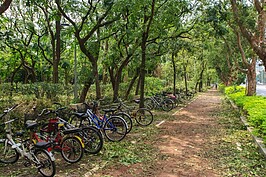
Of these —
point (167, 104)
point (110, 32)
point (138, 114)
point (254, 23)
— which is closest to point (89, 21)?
point (110, 32)

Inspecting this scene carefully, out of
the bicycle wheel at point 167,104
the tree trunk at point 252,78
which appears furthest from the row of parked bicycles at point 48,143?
the tree trunk at point 252,78

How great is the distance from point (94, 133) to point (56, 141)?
0.84 metres

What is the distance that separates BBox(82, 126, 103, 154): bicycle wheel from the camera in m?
5.55

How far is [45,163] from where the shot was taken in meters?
4.38

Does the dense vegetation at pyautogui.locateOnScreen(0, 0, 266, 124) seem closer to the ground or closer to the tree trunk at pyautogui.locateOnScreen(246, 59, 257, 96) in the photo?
the tree trunk at pyautogui.locateOnScreen(246, 59, 257, 96)

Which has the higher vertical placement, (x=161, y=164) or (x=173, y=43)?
(x=173, y=43)

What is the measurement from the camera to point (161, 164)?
16.8 ft

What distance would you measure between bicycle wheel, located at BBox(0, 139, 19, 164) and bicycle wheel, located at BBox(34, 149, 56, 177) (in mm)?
789

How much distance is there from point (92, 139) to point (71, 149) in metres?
0.61

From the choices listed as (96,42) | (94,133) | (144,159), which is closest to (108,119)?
(94,133)

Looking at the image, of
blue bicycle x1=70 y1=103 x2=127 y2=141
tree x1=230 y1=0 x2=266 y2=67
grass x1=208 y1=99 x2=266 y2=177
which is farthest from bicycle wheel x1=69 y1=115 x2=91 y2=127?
tree x1=230 y1=0 x2=266 y2=67

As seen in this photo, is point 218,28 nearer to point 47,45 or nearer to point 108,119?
point 108,119

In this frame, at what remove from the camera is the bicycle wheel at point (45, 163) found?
14.2ft

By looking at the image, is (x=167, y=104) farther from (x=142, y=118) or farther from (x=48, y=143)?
(x=48, y=143)
